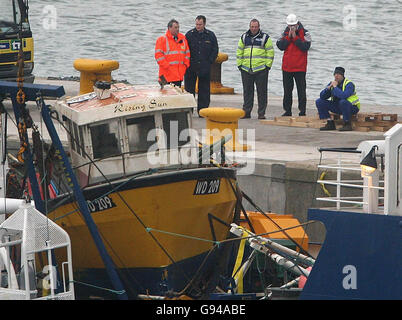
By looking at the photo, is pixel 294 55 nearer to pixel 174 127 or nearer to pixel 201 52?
pixel 201 52

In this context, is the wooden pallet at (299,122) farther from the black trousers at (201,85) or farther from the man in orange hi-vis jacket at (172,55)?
the man in orange hi-vis jacket at (172,55)

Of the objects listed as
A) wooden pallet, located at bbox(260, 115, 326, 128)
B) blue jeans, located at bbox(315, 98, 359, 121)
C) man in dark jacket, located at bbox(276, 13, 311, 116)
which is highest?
man in dark jacket, located at bbox(276, 13, 311, 116)

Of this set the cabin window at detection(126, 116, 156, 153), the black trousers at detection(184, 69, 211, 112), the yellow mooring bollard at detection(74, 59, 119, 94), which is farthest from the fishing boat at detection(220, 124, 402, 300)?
the yellow mooring bollard at detection(74, 59, 119, 94)

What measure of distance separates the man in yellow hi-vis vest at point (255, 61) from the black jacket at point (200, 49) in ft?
2.02

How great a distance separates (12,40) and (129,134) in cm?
984

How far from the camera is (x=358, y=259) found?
11.2m

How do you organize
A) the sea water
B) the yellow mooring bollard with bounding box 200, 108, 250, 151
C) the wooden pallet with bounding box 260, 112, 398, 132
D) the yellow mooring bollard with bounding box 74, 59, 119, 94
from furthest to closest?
the sea water, the yellow mooring bollard with bounding box 74, 59, 119, 94, the wooden pallet with bounding box 260, 112, 398, 132, the yellow mooring bollard with bounding box 200, 108, 250, 151

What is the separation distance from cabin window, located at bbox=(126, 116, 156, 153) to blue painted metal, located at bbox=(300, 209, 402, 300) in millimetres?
2985

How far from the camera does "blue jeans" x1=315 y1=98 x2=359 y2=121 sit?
19.0m

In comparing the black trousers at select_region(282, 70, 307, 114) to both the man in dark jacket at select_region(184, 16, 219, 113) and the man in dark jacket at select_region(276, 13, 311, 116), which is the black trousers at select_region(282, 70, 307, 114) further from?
the man in dark jacket at select_region(184, 16, 219, 113)

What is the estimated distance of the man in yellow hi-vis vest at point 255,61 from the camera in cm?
2116

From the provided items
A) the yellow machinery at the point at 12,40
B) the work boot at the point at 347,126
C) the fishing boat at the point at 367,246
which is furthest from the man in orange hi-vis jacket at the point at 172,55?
the fishing boat at the point at 367,246

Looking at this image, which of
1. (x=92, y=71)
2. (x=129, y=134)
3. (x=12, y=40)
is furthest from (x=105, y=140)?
(x=12, y=40)
